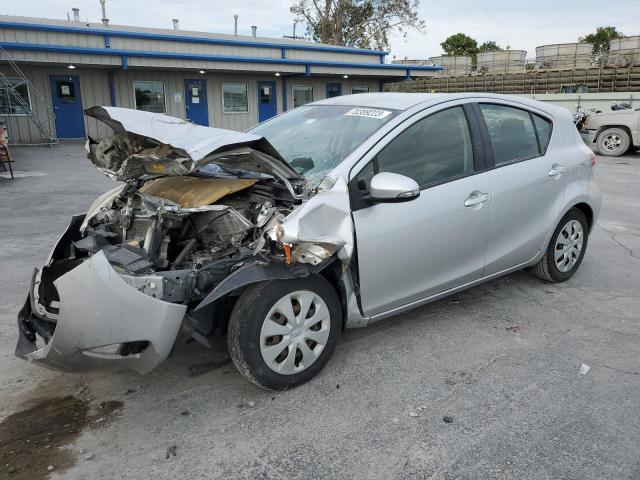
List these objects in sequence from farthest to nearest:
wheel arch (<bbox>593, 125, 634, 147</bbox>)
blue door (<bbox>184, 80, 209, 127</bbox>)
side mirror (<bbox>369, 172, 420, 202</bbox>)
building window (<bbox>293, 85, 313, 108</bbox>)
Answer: building window (<bbox>293, 85, 313, 108</bbox>) → blue door (<bbox>184, 80, 209, 127</bbox>) → wheel arch (<bbox>593, 125, 634, 147</bbox>) → side mirror (<bbox>369, 172, 420, 202</bbox>)

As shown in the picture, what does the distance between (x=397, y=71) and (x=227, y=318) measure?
21.9 metres

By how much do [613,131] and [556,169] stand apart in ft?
41.1

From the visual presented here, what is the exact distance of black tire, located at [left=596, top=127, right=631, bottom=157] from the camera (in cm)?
1448

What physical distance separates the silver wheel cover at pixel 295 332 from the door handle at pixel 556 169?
2380mm

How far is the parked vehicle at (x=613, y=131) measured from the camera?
14.3 metres

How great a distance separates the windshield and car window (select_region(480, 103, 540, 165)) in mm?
896

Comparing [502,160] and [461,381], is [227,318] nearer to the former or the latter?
[461,381]

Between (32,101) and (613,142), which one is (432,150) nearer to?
(613,142)

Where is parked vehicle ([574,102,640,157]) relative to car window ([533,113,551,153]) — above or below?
below

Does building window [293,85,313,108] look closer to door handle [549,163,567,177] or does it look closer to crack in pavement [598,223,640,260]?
crack in pavement [598,223,640,260]

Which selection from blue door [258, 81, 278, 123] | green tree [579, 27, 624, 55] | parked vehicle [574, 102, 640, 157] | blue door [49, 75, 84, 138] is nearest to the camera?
parked vehicle [574, 102, 640, 157]

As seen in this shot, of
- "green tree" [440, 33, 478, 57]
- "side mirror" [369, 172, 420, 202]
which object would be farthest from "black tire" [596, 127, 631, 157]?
"green tree" [440, 33, 478, 57]

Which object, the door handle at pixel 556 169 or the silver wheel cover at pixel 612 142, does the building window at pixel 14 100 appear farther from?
the silver wheel cover at pixel 612 142

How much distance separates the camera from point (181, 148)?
2.66 m
